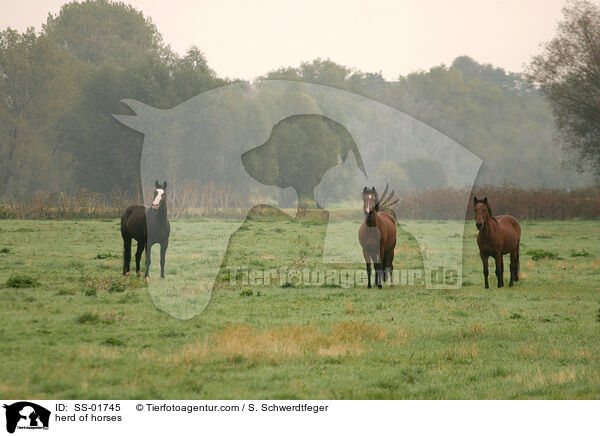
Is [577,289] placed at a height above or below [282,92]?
below

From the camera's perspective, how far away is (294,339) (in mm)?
9414

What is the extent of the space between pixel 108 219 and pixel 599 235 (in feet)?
82.4

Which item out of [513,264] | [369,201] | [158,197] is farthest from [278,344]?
[513,264]

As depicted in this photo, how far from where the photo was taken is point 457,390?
7480 mm

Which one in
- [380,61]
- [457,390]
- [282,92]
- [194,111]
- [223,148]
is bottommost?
[457,390]

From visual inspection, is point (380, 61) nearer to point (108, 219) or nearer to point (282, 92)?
point (282, 92)

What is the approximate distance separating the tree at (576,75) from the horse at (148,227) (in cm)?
3611

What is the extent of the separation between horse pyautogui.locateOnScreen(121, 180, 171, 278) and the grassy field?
0.64 m

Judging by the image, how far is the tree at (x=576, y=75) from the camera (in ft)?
137

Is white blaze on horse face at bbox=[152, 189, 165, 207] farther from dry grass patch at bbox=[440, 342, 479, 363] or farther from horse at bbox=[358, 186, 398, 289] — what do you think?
dry grass patch at bbox=[440, 342, 479, 363]

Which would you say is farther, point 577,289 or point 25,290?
point 577,289

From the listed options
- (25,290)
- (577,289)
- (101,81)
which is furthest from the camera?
(101,81)

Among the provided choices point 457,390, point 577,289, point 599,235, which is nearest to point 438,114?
point 599,235
